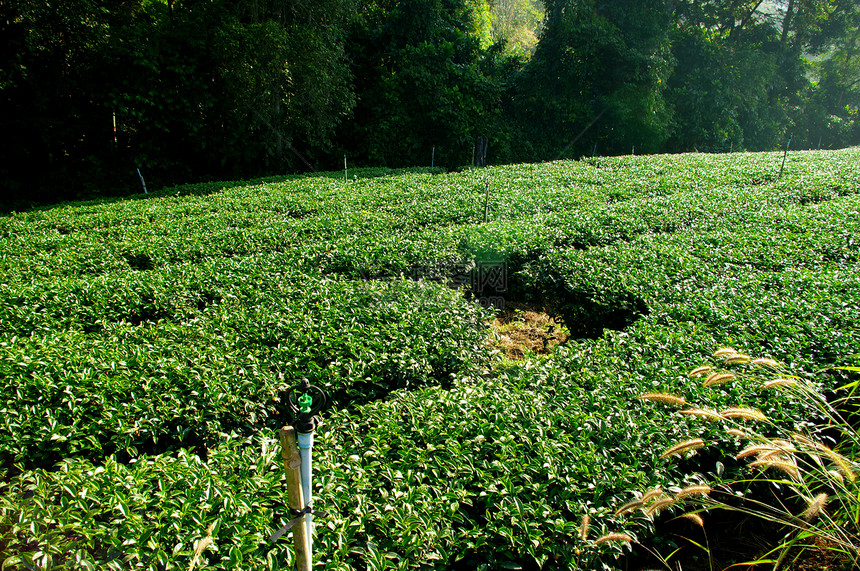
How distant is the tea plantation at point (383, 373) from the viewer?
2299 millimetres

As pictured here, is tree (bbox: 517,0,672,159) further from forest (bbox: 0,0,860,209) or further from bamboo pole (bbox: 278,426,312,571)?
bamboo pole (bbox: 278,426,312,571)

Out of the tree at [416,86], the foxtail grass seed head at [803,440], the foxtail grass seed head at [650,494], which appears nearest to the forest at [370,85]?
the tree at [416,86]

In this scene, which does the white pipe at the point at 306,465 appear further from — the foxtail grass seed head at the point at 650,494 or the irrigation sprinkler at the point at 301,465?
the foxtail grass seed head at the point at 650,494

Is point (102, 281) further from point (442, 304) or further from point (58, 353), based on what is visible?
point (442, 304)

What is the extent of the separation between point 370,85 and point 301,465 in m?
24.6

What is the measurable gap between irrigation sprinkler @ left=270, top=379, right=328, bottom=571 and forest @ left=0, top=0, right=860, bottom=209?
53.5 feet

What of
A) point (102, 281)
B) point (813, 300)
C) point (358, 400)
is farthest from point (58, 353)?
point (813, 300)

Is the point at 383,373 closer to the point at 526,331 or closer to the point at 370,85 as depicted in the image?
the point at 526,331

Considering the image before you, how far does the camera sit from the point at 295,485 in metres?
1.79

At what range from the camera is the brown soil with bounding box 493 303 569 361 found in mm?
6289

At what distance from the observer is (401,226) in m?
8.62

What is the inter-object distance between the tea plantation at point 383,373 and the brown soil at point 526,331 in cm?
18

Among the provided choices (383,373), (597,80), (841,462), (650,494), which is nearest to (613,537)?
(650,494)

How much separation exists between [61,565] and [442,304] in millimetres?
3641
